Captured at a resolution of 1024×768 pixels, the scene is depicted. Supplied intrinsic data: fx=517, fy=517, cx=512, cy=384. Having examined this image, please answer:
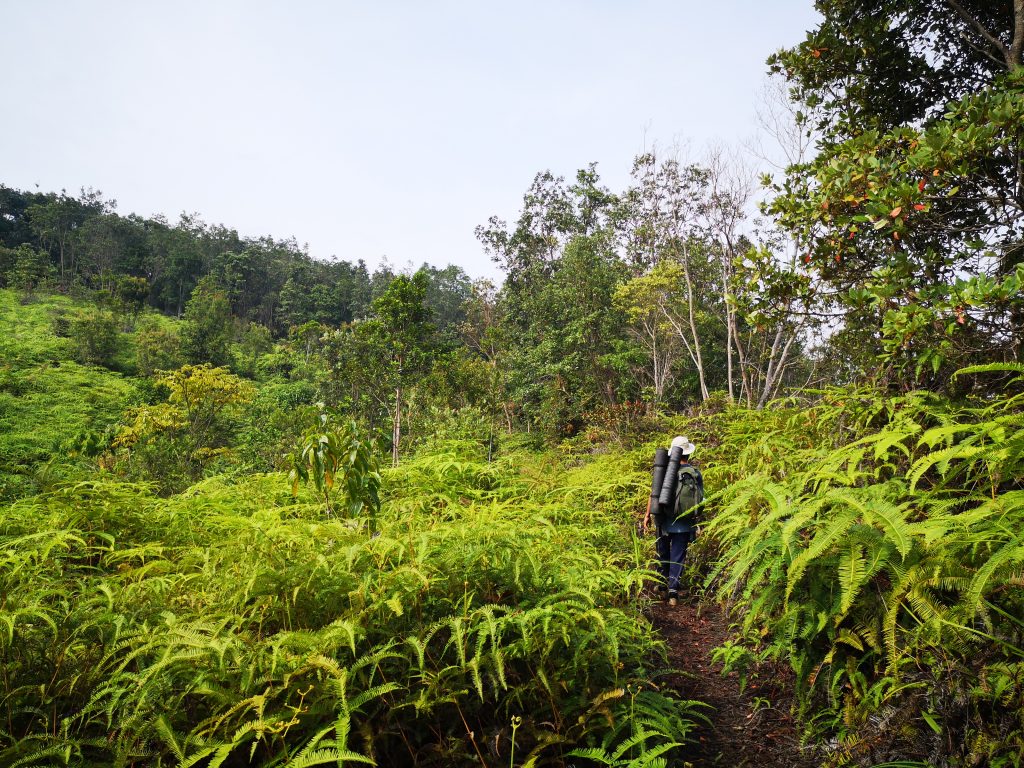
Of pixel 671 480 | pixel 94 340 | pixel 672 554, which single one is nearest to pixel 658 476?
pixel 671 480

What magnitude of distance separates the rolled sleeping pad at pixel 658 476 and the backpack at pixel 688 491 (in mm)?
162

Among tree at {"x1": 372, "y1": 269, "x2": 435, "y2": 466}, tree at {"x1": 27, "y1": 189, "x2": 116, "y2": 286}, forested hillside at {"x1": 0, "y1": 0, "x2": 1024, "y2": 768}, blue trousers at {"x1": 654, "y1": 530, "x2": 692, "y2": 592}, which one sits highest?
tree at {"x1": 27, "y1": 189, "x2": 116, "y2": 286}

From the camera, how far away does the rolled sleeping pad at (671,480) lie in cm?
482

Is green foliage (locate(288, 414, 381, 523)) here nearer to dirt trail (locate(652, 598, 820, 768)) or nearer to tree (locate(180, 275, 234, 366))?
dirt trail (locate(652, 598, 820, 768))

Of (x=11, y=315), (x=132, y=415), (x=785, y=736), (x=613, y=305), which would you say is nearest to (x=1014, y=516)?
(x=785, y=736)

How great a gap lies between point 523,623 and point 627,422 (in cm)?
1096

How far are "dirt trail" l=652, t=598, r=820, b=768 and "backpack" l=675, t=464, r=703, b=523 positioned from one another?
4.06ft

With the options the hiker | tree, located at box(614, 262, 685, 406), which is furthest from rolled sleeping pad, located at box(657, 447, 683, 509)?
tree, located at box(614, 262, 685, 406)

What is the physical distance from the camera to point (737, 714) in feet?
8.77

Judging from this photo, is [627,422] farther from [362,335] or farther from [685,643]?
[685,643]

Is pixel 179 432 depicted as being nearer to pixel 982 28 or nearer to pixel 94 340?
pixel 982 28

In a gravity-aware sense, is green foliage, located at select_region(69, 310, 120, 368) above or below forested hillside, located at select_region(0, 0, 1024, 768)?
above

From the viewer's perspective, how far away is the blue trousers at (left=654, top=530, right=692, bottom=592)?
4.68 metres

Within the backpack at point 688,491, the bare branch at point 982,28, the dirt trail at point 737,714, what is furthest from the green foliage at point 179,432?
the bare branch at point 982,28
